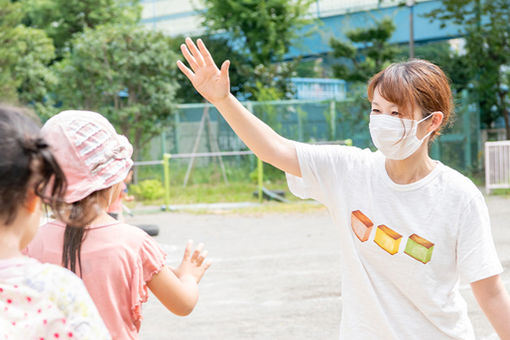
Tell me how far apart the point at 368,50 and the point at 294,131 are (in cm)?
394

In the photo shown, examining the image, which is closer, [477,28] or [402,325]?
[402,325]

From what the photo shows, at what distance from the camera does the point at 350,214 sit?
253cm

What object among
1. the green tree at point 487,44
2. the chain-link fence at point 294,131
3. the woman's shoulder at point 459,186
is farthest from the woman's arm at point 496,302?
the green tree at point 487,44

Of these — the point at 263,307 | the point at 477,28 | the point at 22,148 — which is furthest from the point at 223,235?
the point at 477,28

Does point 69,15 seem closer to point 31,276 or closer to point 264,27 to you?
point 264,27

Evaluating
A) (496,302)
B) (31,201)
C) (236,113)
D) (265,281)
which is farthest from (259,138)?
(265,281)

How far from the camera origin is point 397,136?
2537mm

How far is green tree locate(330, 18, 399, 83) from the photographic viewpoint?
19344 millimetres

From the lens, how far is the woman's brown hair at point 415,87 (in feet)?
8.09

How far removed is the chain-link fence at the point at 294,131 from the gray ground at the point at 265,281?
538cm

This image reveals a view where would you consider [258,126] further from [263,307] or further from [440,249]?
[263,307]

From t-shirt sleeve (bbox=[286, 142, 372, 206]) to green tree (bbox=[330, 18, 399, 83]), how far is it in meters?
17.0

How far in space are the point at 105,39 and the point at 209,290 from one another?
10603 mm

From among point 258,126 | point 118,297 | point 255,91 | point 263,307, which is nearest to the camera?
point 118,297
